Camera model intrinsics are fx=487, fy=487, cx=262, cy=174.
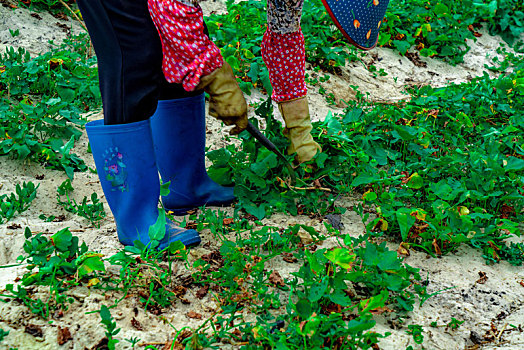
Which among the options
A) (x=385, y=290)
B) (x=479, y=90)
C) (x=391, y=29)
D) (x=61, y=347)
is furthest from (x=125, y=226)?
(x=391, y=29)

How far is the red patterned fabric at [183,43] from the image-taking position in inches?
70.0

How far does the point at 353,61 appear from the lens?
4406 mm

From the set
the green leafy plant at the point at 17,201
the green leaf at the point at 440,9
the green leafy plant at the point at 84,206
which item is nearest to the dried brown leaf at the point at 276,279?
the green leafy plant at the point at 84,206

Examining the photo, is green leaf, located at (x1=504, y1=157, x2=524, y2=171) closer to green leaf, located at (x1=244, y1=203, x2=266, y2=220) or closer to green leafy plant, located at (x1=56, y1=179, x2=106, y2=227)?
green leaf, located at (x1=244, y1=203, x2=266, y2=220)

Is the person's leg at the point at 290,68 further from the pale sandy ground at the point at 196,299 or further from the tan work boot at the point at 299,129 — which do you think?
the pale sandy ground at the point at 196,299

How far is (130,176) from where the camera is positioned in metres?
2.01

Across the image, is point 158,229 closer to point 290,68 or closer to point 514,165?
point 290,68

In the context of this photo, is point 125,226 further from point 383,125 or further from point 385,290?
point 383,125

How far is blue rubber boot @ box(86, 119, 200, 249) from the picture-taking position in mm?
1959

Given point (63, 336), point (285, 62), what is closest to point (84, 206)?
point (63, 336)

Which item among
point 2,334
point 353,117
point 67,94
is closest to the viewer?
point 2,334

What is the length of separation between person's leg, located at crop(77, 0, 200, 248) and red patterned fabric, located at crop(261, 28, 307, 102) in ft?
2.31

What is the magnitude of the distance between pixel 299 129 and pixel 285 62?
36 centimetres

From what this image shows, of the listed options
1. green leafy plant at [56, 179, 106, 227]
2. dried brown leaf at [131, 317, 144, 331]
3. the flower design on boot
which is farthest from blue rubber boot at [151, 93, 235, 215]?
dried brown leaf at [131, 317, 144, 331]
